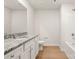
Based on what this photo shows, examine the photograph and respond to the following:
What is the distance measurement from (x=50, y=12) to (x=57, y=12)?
43 centimetres

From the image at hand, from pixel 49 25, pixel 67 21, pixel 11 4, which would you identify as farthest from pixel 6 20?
pixel 49 25

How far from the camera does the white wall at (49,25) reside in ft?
25.4

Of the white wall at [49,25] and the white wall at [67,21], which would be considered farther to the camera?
the white wall at [49,25]

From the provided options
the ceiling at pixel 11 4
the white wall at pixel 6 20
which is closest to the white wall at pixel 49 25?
the ceiling at pixel 11 4

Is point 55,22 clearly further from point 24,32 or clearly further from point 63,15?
point 24,32

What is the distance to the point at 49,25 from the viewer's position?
7.79 meters

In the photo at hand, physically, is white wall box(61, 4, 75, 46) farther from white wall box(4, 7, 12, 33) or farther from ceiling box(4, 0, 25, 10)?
white wall box(4, 7, 12, 33)

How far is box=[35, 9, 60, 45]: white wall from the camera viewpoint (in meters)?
7.73

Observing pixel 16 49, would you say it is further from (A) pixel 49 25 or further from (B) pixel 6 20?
(A) pixel 49 25

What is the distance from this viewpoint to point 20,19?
4812 mm

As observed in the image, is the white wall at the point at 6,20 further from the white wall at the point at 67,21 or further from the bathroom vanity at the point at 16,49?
the white wall at the point at 67,21

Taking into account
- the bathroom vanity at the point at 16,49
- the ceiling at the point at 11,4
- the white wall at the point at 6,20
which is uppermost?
the ceiling at the point at 11,4
